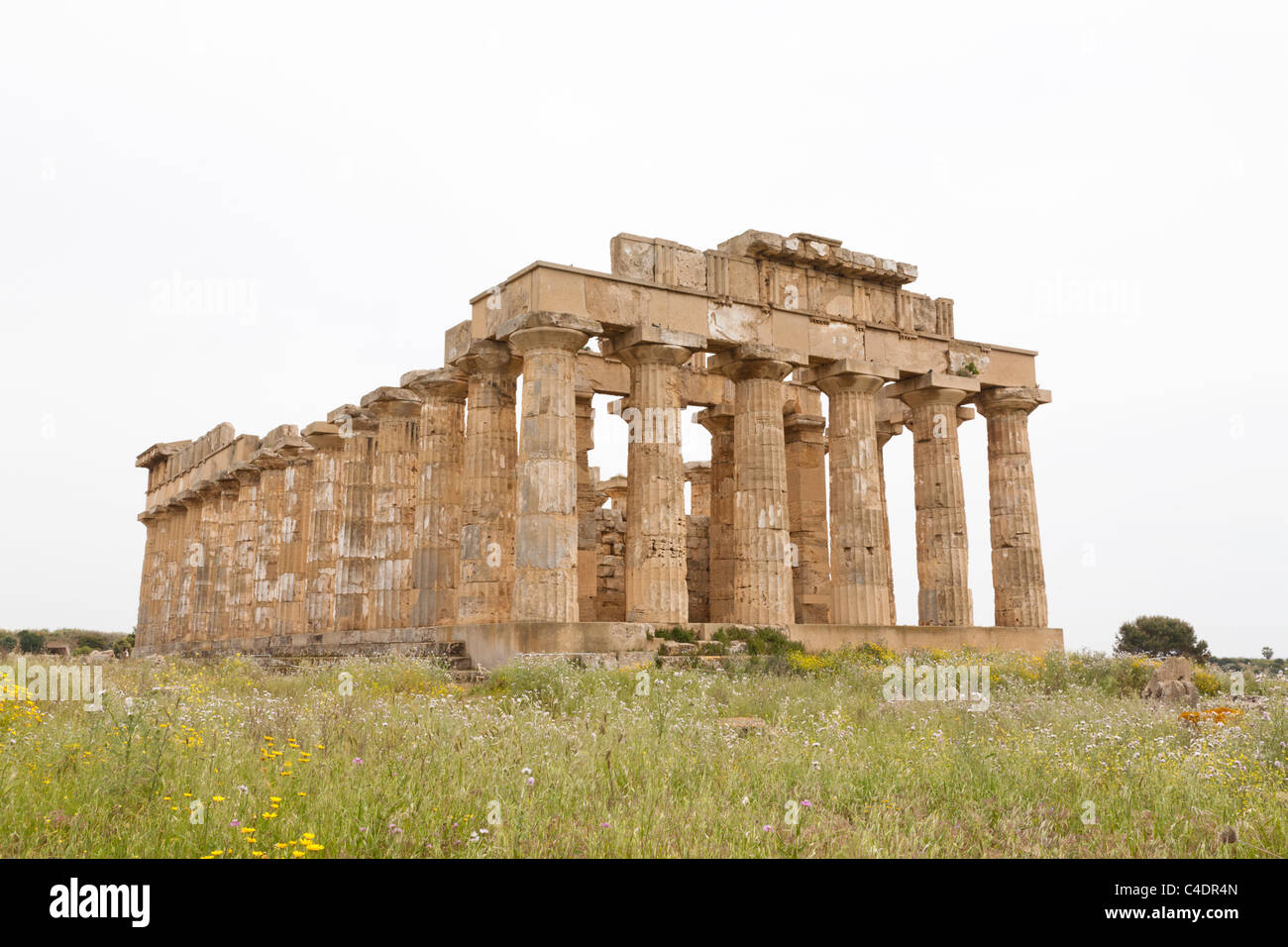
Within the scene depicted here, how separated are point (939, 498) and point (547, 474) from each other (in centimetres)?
1025

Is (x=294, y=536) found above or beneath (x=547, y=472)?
above

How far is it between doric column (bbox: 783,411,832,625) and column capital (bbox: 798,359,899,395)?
3834 millimetres

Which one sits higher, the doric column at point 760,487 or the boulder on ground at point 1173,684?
the doric column at point 760,487

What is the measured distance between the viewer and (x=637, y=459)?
21.3 meters

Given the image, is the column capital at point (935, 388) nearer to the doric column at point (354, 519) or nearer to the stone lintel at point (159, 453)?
the doric column at point (354, 519)

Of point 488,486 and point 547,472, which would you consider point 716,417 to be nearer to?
point 488,486

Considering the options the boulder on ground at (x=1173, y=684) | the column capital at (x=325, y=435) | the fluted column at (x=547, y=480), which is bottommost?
the boulder on ground at (x=1173, y=684)

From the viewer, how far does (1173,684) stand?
15.1 meters

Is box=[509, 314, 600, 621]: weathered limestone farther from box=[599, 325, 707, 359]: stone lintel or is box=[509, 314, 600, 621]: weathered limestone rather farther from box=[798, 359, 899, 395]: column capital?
box=[798, 359, 899, 395]: column capital

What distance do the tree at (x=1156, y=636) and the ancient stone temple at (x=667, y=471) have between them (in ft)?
92.8

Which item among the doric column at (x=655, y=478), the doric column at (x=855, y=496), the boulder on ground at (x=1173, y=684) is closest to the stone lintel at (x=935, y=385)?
the doric column at (x=855, y=496)

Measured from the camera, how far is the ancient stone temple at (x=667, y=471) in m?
20.6

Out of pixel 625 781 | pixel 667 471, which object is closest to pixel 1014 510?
pixel 667 471
